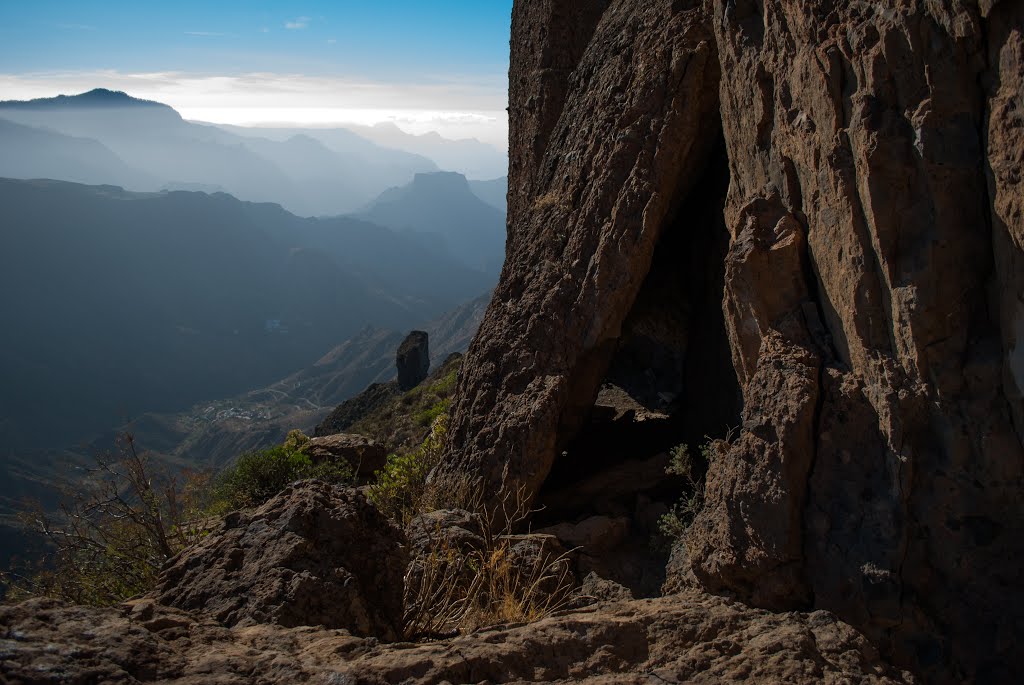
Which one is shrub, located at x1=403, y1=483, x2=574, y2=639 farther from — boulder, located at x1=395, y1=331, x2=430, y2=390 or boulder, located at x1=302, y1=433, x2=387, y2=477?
boulder, located at x1=395, y1=331, x2=430, y2=390

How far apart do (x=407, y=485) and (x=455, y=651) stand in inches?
205

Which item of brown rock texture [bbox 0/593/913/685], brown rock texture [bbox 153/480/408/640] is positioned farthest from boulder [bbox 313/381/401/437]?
brown rock texture [bbox 0/593/913/685]

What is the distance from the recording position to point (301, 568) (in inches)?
131

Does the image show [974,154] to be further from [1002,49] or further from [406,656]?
[406,656]

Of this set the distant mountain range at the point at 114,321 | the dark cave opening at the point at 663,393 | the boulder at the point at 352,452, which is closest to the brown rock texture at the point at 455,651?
the dark cave opening at the point at 663,393

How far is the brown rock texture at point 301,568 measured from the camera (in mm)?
3162

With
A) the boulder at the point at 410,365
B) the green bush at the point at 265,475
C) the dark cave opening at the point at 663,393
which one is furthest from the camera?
the boulder at the point at 410,365

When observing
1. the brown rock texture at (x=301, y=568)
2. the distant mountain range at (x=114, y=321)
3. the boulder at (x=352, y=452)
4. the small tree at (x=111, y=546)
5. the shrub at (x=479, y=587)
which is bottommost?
the distant mountain range at (x=114, y=321)

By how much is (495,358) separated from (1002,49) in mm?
4987

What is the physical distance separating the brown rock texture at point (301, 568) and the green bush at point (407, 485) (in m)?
3.39

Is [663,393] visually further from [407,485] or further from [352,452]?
[352,452]

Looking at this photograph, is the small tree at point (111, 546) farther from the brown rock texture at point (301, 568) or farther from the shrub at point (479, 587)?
the brown rock texture at point (301, 568)

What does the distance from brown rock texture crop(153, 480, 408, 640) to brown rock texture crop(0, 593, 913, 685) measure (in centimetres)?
25

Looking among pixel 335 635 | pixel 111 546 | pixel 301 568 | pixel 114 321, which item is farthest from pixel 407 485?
pixel 114 321
